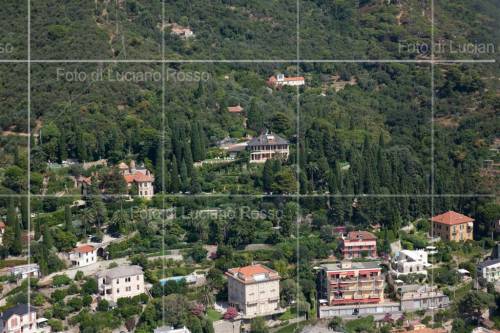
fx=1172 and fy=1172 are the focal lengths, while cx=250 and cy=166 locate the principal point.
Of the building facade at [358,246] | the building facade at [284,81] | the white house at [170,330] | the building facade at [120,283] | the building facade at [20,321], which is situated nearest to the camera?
the building facade at [20,321]

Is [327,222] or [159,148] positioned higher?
[159,148]

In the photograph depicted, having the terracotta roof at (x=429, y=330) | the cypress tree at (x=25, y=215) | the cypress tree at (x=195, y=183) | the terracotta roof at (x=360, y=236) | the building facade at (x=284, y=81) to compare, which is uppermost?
the building facade at (x=284, y=81)

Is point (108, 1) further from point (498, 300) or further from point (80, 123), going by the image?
point (498, 300)

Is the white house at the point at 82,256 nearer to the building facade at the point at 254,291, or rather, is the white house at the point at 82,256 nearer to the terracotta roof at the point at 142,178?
the terracotta roof at the point at 142,178

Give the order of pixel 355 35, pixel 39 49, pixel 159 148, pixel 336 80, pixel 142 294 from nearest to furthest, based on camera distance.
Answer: pixel 142 294 → pixel 159 148 → pixel 39 49 → pixel 336 80 → pixel 355 35

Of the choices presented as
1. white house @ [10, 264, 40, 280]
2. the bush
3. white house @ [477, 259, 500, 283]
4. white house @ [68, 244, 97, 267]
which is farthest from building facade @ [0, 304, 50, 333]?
white house @ [477, 259, 500, 283]

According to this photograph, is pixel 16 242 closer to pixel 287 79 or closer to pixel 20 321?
pixel 20 321

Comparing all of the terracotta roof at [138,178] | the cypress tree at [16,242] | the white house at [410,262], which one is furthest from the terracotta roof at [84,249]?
the white house at [410,262]

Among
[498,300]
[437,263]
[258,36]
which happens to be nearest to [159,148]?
[437,263]
